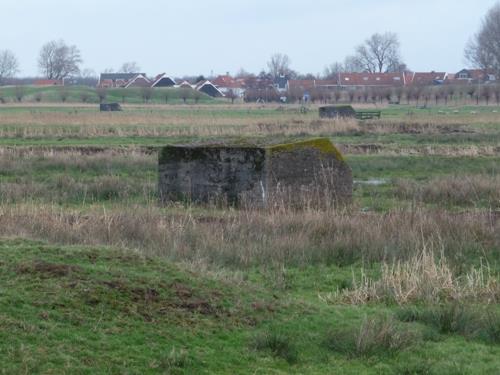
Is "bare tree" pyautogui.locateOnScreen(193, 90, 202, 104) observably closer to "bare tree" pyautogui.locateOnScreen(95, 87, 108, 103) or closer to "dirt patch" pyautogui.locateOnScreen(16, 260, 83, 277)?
"bare tree" pyautogui.locateOnScreen(95, 87, 108, 103)

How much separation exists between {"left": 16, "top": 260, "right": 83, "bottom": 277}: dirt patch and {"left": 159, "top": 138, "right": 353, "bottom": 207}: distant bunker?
27.4 feet

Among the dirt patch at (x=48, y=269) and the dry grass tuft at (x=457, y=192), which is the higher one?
the dirt patch at (x=48, y=269)

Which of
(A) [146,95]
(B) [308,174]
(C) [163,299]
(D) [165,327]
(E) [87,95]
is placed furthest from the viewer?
(A) [146,95]

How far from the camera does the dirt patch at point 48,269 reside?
7.30 metres

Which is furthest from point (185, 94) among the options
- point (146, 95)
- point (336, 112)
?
point (336, 112)

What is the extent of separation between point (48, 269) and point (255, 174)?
29.7 ft

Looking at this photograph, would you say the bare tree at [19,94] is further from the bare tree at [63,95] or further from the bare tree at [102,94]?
the bare tree at [102,94]

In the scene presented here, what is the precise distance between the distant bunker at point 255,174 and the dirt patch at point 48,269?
8.37 metres

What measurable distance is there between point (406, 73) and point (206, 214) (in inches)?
5424

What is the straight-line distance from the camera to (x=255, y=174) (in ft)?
53.2

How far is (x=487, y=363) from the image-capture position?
666cm

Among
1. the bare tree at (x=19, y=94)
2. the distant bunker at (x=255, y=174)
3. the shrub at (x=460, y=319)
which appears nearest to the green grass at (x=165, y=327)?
the shrub at (x=460, y=319)

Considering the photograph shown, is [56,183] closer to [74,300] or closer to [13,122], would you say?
[74,300]

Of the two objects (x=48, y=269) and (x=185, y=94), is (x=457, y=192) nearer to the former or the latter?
(x=48, y=269)
